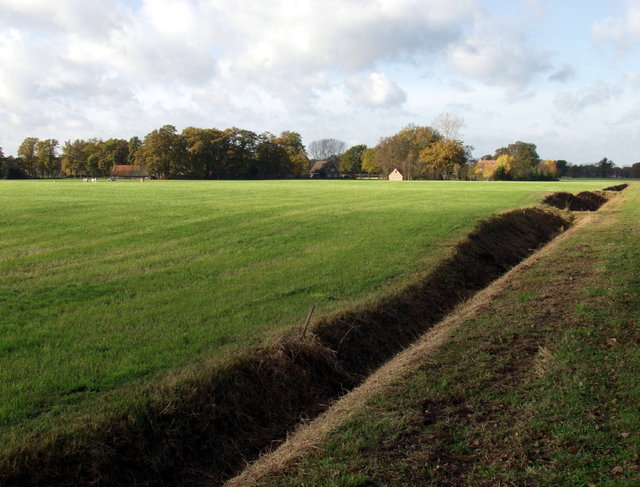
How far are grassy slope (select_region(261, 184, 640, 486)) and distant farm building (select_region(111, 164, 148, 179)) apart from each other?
449 feet

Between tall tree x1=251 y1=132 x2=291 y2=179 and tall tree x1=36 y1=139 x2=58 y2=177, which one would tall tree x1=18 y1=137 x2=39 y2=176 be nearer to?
tall tree x1=36 y1=139 x2=58 y2=177

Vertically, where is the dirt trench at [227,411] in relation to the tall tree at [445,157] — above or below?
below

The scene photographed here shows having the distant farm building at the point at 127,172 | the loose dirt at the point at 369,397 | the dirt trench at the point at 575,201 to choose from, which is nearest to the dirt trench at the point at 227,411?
the loose dirt at the point at 369,397

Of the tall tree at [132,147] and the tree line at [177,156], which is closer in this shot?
the tree line at [177,156]

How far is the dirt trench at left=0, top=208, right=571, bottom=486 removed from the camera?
609 cm

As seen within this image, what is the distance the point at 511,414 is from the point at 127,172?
474ft

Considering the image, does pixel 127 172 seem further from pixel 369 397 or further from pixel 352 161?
pixel 369 397

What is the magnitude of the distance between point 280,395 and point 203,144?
4935 inches

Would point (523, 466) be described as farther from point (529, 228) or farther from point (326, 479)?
point (529, 228)

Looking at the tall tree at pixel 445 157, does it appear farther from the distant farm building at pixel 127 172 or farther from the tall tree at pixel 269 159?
the distant farm building at pixel 127 172

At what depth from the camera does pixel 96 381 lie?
7.68 metres

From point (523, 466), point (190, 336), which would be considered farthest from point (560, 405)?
point (190, 336)

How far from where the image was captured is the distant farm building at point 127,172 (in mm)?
136125

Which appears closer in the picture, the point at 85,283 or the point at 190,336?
the point at 190,336
